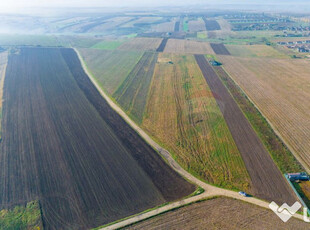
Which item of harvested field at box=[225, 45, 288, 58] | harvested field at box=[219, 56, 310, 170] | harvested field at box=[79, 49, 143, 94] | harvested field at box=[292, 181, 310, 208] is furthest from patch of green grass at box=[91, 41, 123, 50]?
harvested field at box=[292, 181, 310, 208]

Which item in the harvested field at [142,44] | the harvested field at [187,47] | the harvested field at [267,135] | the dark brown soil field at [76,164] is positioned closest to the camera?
the dark brown soil field at [76,164]

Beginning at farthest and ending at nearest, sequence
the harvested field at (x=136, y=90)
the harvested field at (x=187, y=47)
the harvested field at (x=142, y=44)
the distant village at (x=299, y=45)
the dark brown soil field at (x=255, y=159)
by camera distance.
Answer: the harvested field at (x=142, y=44) → the distant village at (x=299, y=45) → the harvested field at (x=187, y=47) → the harvested field at (x=136, y=90) → the dark brown soil field at (x=255, y=159)

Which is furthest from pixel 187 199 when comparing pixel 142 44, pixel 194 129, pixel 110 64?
pixel 142 44

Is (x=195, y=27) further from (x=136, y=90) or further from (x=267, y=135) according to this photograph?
(x=267, y=135)

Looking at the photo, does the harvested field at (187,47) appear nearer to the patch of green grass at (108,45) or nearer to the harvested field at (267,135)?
the patch of green grass at (108,45)

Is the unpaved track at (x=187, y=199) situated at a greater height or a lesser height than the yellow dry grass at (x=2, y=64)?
lesser

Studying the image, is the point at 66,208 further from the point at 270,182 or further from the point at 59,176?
the point at 270,182

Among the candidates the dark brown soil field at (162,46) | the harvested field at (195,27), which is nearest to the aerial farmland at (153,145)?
the dark brown soil field at (162,46)

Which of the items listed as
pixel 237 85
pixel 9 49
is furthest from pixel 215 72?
pixel 9 49
